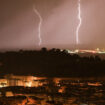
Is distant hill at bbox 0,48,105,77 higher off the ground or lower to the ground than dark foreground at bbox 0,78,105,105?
higher

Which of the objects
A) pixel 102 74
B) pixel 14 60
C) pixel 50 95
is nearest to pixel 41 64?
pixel 14 60

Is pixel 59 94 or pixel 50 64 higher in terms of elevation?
pixel 50 64

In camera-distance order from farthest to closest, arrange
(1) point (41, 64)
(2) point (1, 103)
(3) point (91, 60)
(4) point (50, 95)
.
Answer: (3) point (91, 60) < (1) point (41, 64) < (4) point (50, 95) < (2) point (1, 103)

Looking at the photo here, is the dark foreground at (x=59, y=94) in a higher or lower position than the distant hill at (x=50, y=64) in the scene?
lower

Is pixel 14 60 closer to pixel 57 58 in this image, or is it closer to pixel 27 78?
pixel 57 58

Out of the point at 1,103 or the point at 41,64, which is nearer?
→ the point at 1,103

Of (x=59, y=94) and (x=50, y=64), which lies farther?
(x=50, y=64)

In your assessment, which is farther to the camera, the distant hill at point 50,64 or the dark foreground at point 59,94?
the distant hill at point 50,64

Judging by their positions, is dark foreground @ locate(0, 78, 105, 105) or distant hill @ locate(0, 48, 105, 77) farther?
distant hill @ locate(0, 48, 105, 77)
